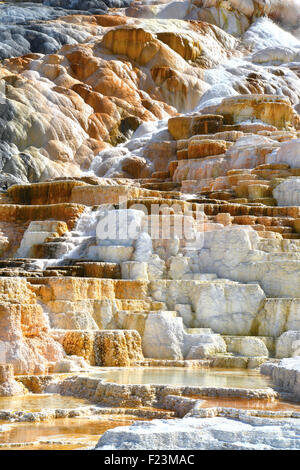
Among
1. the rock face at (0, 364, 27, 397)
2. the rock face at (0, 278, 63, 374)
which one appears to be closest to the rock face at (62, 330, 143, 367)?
the rock face at (0, 278, 63, 374)

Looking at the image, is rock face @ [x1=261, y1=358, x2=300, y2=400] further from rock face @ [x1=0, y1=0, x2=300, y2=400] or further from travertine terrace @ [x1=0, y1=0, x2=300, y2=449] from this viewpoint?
rock face @ [x1=0, y1=0, x2=300, y2=400]

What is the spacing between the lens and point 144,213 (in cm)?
1527

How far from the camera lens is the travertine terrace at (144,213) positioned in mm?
10016

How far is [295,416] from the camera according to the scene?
6582mm

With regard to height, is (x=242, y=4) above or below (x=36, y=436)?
above

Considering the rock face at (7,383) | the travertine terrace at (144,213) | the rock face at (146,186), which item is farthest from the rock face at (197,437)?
the rock face at (7,383)

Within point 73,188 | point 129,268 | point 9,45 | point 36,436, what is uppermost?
point 9,45

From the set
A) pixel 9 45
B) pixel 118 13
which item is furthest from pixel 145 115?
pixel 118 13

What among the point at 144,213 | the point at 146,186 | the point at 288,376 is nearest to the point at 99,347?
the point at 288,376

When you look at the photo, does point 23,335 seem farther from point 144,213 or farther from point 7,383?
point 144,213

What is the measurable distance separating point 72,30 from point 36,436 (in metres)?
34.8

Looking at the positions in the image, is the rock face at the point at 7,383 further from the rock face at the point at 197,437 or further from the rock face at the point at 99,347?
the rock face at the point at 197,437

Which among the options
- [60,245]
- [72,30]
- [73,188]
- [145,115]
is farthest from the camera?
[72,30]

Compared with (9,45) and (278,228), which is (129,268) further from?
(9,45)
